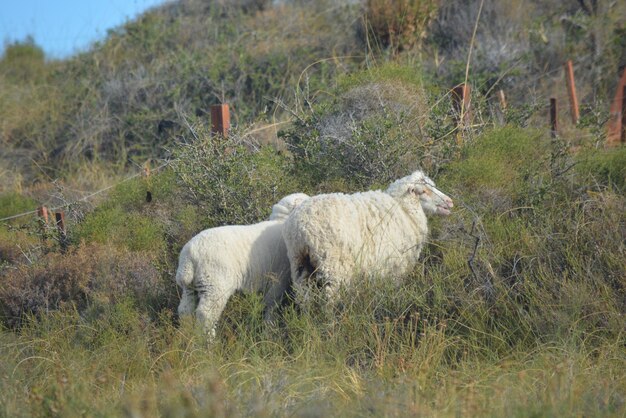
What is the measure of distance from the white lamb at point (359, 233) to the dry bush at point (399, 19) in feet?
22.3

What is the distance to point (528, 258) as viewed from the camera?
22.0 feet

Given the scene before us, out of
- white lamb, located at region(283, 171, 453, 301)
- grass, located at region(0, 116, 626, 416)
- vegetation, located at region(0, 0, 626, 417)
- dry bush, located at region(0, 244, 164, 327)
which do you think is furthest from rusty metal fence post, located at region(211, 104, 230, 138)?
white lamb, located at region(283, 171, 453, 301)

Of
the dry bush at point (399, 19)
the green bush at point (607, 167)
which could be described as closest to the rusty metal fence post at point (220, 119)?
the green bush at point (607, 167)

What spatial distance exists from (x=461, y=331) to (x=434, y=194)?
1482mm

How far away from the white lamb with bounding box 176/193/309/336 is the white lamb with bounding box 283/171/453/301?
289mm

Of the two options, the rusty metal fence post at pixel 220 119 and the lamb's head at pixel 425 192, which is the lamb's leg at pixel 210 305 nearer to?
the lamb's head at pixel 425 192

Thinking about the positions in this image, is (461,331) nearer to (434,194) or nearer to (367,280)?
(367,280)

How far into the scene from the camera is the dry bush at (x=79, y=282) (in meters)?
7.24

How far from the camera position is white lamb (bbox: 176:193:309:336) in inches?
250

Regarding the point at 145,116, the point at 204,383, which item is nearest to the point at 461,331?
the point at 204,383

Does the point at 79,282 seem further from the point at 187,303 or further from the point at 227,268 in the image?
the point at 227,268

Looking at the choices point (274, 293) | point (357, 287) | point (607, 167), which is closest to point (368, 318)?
point (357, 287)

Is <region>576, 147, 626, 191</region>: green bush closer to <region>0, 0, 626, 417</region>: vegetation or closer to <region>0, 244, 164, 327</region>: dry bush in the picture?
<region>0, 0, 626, 417</region>: vegetation

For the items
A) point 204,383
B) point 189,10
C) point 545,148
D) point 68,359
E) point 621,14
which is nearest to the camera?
point 204,383
